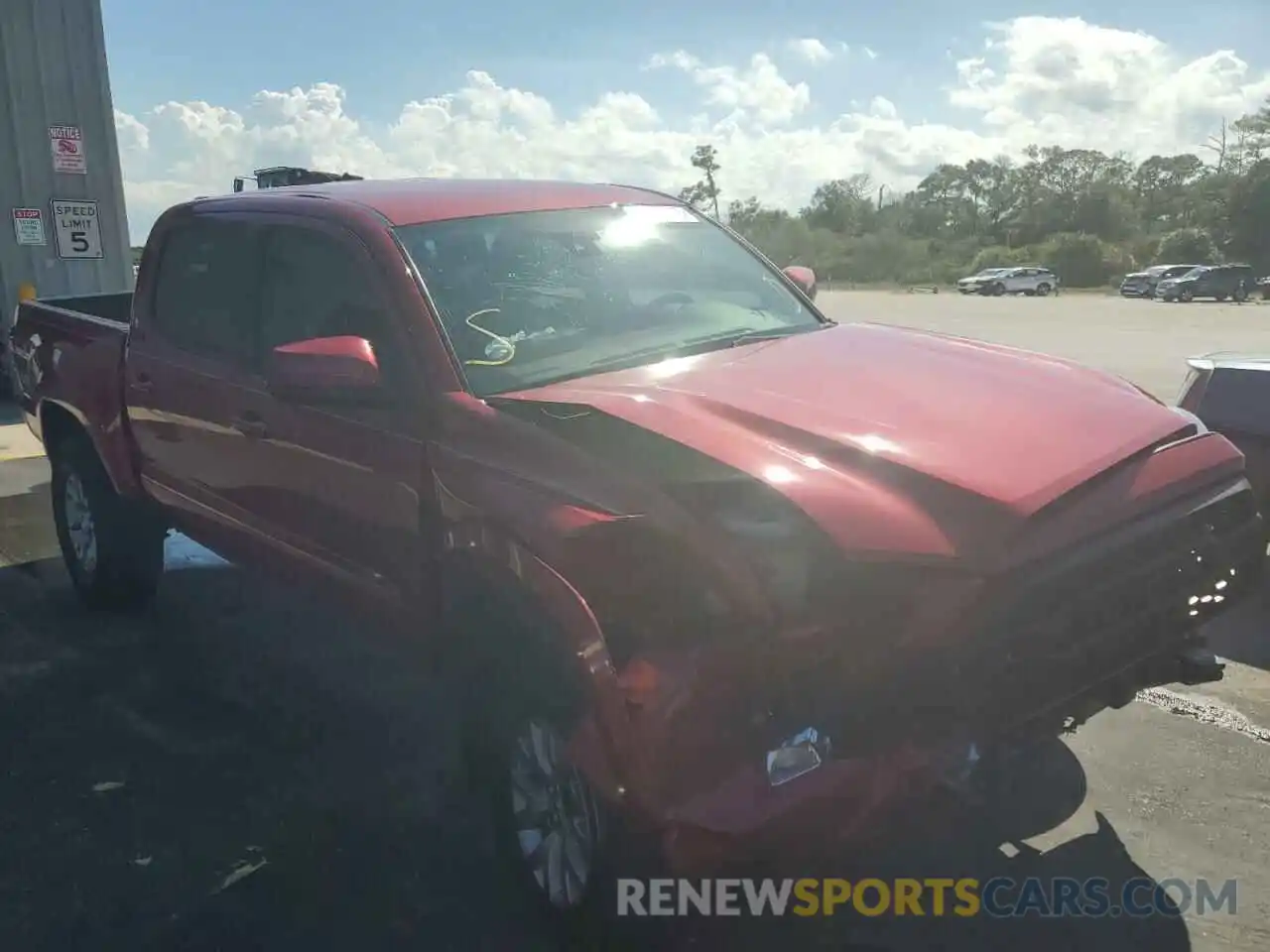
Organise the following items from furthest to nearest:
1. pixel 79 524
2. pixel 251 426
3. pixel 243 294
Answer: pixel 79 524
pixel 243 294
pixel 251 426

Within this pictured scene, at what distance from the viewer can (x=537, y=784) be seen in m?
2.84

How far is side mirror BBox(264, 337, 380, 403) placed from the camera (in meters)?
3.04

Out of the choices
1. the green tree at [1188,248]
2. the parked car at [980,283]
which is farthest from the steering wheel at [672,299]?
the green tree at [1188,248]

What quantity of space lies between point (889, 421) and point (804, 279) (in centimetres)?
199

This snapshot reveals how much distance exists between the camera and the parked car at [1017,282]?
54.2 meters

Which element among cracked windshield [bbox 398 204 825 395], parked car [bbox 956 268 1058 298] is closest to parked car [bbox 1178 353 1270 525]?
cracked windshield [bbox 398 204 825 395]

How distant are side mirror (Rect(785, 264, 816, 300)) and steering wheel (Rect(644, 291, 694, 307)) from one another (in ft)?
2.78

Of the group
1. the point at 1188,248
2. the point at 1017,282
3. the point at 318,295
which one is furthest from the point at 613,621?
the point at 1188,248

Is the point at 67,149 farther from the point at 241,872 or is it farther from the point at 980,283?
the point at 980,283

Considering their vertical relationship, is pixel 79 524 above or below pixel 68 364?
below

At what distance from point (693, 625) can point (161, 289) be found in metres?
3.24

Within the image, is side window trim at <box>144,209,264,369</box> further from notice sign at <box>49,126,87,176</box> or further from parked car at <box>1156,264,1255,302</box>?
parked car at <box>1156,264,1255,302</box>

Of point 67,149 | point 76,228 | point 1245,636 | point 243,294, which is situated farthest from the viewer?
point 76,228

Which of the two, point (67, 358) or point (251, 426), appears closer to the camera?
point (251, 426)
